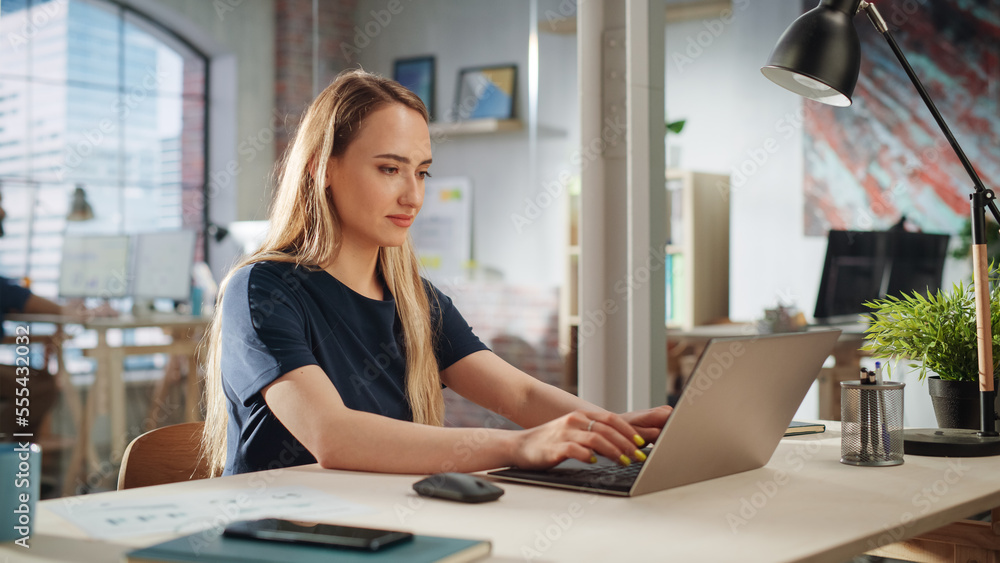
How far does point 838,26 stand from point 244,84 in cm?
560

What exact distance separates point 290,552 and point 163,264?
16.2ft

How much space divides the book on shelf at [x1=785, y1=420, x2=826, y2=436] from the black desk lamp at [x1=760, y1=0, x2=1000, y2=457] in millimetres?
143

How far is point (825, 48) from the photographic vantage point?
4.56 feet

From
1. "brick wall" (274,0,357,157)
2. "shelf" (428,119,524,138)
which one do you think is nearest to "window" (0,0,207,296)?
"brick wall" (274,0,357,157)

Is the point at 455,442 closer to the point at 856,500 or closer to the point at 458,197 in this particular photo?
the point at 856,500

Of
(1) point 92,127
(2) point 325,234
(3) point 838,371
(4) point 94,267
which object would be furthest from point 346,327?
(1) point 92,127

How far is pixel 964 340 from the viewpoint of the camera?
1441 mm

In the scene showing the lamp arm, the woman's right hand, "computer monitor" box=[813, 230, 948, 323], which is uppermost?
the lamp arm

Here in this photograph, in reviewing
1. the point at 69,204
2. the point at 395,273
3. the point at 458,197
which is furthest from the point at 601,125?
the point at 69,204

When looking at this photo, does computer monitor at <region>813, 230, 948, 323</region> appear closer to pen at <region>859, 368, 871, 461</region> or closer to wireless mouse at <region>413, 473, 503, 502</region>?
pen at <region>859, 368, 871, 461</region>

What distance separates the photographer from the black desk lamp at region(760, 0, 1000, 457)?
1.32 metres

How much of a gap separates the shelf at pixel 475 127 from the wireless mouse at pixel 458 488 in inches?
185

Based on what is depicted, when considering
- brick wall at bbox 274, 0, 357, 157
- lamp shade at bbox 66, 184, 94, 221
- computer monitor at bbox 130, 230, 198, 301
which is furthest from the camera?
brick wall at bbox 274, 0, 357, 157

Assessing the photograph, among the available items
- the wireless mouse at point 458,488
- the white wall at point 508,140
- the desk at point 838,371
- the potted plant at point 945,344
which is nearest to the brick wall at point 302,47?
the white wall at point 508,140
